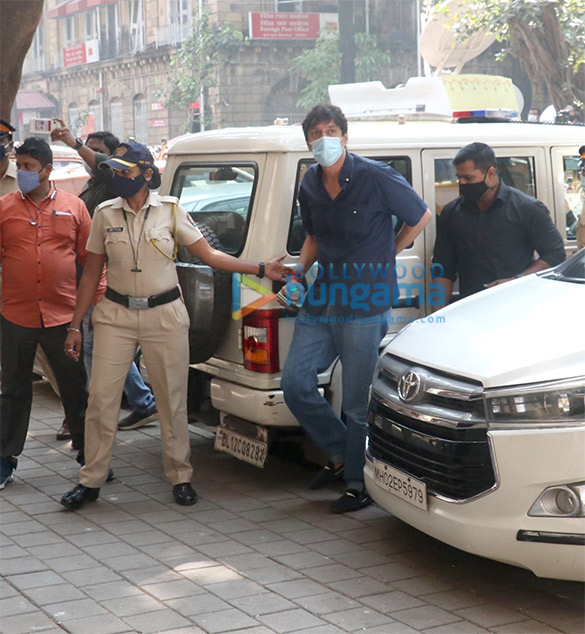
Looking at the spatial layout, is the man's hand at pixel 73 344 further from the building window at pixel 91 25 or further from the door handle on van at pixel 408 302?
the building window at pixel 91 25

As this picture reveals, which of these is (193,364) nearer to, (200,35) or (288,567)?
(288,567)

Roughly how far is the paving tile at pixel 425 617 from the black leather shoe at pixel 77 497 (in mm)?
2090

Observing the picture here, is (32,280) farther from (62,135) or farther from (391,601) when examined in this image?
(391,601)

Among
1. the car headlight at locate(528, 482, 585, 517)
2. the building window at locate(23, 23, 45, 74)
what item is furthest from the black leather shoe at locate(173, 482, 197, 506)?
the building window at locate(23, 23, 45, 74)

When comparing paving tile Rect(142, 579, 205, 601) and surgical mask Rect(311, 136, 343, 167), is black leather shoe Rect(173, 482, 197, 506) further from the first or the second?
surgical mask Rect(311, 136, 343, 167)

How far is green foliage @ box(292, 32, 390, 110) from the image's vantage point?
37.8m

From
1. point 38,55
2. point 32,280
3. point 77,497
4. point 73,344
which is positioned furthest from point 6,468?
→ point 38,55

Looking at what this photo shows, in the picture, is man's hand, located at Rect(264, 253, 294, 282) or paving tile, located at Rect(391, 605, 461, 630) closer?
paving tile, located at Rect(391, 605, 461, 630)

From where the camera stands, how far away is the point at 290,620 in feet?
13.0

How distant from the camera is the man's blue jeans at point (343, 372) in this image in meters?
5.21

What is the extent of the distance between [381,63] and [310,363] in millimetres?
35853

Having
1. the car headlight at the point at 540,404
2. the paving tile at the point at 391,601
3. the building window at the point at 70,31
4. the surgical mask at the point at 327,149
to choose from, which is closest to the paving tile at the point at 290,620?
Result: the paving tile at the point at 391,601

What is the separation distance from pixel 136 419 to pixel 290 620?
136 inches

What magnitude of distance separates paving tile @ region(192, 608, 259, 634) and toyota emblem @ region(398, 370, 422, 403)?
1148mm
